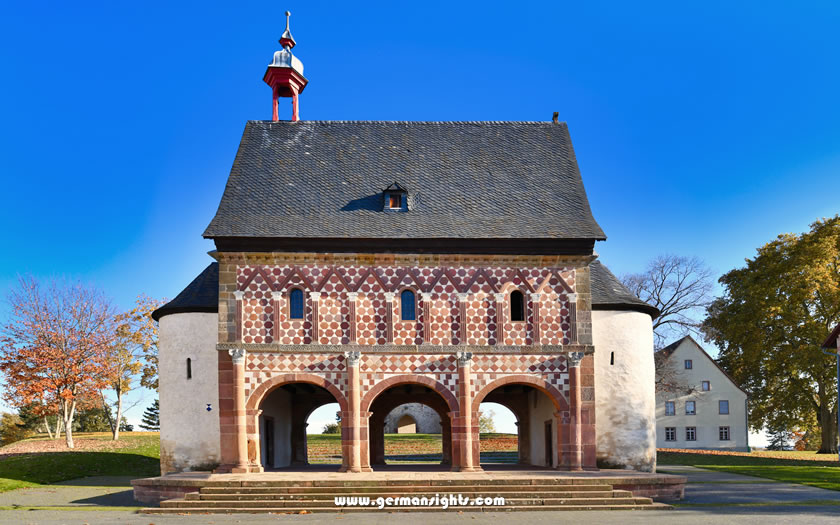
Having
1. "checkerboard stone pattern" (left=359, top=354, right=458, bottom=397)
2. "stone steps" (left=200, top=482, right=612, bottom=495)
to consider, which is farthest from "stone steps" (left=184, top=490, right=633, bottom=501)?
"checkerboard stone pattern" (left=359, top=354, right=458, bottom=397)

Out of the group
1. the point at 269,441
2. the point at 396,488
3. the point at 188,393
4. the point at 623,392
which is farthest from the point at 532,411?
the point at 188,393

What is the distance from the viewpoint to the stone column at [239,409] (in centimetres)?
2405

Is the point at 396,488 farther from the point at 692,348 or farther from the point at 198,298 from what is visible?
the point at 692,348

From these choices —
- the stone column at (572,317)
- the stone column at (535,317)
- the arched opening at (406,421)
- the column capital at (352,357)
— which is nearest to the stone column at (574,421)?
the stone column at (572,317)

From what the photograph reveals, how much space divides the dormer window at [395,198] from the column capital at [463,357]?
5.04m

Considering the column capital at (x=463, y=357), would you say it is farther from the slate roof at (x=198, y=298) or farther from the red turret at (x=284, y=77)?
the red turret at (x=284, y=77)

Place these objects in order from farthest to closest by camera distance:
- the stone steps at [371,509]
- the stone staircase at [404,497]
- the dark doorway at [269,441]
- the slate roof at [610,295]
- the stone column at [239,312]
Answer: the dark doorway at [269,441], the slate roof at [610,295], the stone column at [239,312], the stone staircase at [404,497], the stone steps at [371,509]

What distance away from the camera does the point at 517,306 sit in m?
25.8

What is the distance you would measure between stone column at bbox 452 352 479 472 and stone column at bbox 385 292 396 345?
6.77ft

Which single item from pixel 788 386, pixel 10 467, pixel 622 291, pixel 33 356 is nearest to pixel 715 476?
pixel 622 291

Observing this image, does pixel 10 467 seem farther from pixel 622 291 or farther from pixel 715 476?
pixel 715 476

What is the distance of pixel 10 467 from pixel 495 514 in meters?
19.2

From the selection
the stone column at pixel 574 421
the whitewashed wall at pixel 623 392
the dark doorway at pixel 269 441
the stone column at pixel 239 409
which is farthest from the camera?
the dark doorway at pixel 269 441

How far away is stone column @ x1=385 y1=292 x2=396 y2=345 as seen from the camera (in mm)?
25047
